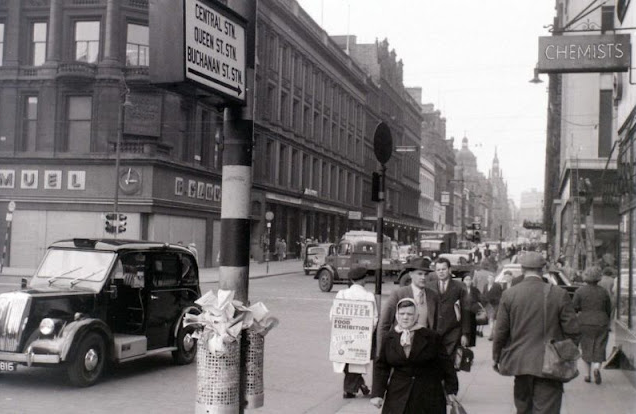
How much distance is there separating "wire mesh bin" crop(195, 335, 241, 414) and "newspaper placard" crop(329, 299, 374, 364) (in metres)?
4.06

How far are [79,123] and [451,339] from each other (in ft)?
105

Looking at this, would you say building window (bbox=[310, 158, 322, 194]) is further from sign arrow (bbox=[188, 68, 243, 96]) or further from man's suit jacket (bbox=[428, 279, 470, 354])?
sign arrow (bbox=[188, 68, 243, 96])

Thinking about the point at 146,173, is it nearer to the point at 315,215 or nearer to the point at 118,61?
the point at 118,61

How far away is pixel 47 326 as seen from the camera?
948 cm

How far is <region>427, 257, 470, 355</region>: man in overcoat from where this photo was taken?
843 centimetres

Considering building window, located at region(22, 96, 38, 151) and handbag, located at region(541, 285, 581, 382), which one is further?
building window, located at region(22, 96, 38, 151)

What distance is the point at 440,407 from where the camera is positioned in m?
5.04

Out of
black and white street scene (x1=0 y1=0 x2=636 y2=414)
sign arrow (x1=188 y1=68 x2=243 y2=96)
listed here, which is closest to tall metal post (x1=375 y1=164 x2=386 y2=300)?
black and white street scene (x1=0 y1=0 x2=636 y2=414)

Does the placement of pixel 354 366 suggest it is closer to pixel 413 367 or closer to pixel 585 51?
pixel 413 367

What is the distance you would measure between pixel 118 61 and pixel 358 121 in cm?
4448

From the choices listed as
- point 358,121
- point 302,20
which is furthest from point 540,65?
point 358,121

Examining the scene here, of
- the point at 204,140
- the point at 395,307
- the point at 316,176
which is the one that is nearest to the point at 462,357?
the point at 395,307

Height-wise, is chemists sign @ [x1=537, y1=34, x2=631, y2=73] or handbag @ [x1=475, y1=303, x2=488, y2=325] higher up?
chemists sign @ [x1=537, y1=34, x2=631, y2=73]

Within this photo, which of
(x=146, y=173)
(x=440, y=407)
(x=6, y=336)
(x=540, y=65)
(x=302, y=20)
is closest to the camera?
(x=440, y=407)
